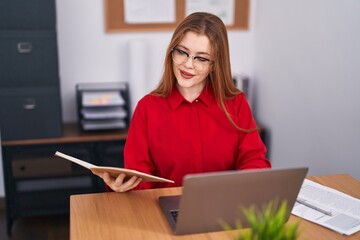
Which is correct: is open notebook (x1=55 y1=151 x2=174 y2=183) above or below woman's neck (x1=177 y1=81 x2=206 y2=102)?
below

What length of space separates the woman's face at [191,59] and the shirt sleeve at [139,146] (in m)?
0.20

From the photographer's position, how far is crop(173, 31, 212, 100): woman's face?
5.59ft

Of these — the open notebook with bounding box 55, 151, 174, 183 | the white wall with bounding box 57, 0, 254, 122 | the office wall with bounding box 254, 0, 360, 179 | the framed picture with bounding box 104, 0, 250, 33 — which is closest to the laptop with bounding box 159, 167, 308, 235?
the open notebook with bounding box 55, 151, 174, 183

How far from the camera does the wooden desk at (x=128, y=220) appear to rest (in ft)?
4.54

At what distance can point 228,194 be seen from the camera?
1.25m

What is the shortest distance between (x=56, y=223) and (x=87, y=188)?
11.9 inches

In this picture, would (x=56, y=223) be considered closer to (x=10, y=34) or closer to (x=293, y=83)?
(x=10, y=34)

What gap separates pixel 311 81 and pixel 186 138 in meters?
1.01

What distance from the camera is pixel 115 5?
2.97 metres

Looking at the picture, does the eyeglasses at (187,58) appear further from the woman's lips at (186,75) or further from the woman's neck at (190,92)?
the woman's neck at (190,92)

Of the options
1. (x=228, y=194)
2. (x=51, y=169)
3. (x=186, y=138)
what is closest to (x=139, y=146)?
(x=186, y=138)

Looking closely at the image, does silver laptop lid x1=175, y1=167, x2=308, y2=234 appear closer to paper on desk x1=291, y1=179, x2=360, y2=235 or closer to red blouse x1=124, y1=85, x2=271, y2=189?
paper on desk x1=291, y1=179, x2=360, y2=235

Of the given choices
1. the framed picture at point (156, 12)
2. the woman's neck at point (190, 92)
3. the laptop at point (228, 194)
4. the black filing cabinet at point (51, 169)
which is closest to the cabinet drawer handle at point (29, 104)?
the black filing cabinet at point (51, 169)

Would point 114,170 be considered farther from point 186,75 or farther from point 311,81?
point 311,81
